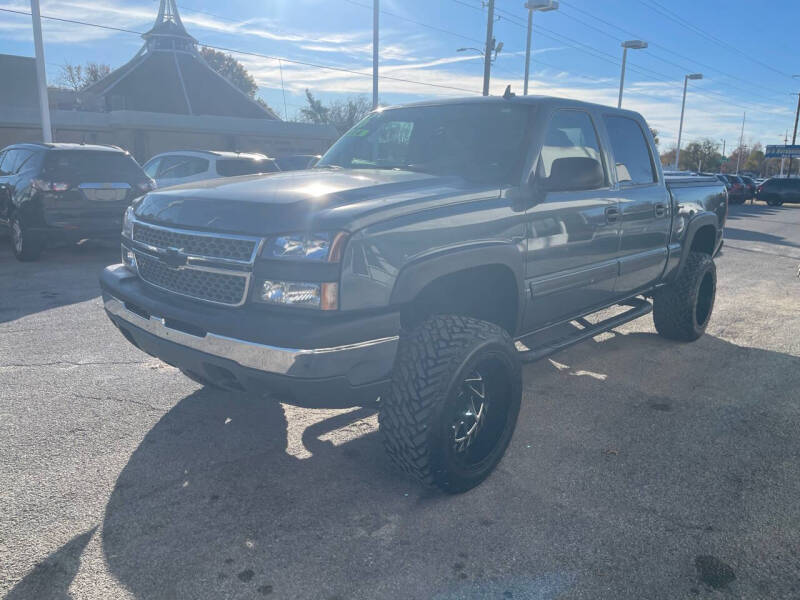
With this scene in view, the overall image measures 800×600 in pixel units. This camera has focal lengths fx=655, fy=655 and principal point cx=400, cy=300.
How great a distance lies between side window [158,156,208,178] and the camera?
11828 mm

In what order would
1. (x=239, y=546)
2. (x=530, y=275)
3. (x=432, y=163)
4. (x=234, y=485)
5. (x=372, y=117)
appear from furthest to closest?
(x=372, y=117)
(x=432, y=163)
(x=530, y=275)
(x=234, y=485)
(x=239, y=546)

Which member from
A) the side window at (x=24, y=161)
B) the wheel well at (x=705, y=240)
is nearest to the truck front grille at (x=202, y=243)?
the wheel well at (x=705, y=240)

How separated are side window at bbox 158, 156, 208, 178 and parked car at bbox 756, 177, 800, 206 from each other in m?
33.0

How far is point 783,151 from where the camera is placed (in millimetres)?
61219

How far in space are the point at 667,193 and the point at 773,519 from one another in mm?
2870

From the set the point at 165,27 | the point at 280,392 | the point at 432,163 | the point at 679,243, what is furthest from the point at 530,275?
the point at 165,27

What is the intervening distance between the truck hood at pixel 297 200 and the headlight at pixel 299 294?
0.76 ft

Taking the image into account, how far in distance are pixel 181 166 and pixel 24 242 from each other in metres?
3.70

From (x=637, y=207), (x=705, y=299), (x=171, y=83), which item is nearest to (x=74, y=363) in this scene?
(x=637, y=207)

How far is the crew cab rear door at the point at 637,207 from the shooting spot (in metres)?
4.60

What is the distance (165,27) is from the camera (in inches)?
1801

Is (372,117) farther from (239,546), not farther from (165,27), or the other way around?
(165,27)

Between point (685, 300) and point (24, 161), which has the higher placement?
point (24, 161)

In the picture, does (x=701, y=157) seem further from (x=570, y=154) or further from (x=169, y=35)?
(x=570, y=154)
